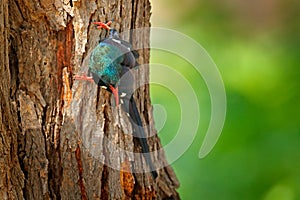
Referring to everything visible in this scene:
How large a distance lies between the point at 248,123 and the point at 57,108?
149 centimetres

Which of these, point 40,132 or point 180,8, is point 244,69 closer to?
point 180,8

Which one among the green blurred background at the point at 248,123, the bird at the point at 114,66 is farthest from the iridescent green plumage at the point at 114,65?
the green blurred background at the point at 248,123

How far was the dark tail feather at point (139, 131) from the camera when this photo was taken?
2098mm

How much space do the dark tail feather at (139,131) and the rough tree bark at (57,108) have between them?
0.06 metres

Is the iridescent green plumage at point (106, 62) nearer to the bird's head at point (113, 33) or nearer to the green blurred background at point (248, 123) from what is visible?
the bird's head at point (113, 33)

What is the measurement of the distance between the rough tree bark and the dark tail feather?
6cm

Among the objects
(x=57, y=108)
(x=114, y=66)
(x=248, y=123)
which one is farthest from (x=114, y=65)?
(x=248, y=123)

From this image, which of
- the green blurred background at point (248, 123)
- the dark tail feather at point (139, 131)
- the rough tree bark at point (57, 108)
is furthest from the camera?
the green blurred background at point (248, 123)

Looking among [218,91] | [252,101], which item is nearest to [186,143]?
[218,91]

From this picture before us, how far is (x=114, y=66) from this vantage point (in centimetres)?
200

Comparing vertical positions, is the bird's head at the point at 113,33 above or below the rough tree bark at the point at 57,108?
above

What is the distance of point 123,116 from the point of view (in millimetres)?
2068

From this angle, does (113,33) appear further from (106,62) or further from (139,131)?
(139,131)

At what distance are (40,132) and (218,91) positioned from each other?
114cm
